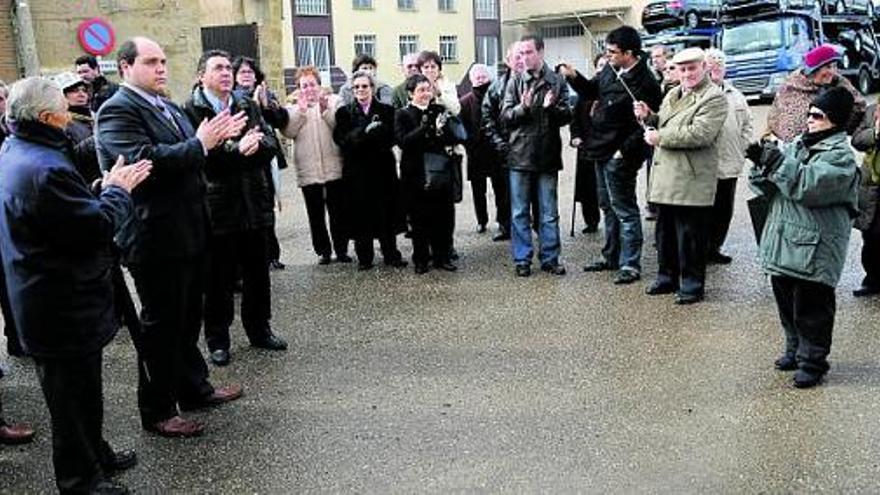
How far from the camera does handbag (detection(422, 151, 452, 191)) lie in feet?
26.2

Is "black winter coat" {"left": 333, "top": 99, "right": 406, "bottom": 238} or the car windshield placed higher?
the car windshield

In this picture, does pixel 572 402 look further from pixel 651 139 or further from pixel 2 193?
pixel 2 193

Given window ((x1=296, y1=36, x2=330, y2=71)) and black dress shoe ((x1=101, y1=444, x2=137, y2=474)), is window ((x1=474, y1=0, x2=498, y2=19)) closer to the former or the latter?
window ((x1=296, y1=36, x2=330, y2=71))

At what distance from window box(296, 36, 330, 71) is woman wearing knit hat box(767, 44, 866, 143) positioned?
31.6 m

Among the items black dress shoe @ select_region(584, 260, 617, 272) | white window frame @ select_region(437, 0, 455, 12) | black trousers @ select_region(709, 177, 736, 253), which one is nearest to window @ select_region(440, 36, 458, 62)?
white window frame @ select_region(437, 0, 455, 12)

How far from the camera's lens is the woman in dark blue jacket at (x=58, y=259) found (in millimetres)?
3678

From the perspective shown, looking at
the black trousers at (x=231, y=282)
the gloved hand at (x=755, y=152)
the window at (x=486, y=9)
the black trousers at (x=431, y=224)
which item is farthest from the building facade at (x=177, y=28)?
the window at (x=486, y=9)

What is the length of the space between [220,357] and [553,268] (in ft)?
10.6

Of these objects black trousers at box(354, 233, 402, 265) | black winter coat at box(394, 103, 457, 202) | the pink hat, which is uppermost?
the pink hat

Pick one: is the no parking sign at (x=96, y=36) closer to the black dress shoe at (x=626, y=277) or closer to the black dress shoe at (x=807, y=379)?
the black dress shoe at (x=626, y=277)

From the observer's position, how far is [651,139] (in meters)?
6.68

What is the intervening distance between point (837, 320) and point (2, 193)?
5.24m

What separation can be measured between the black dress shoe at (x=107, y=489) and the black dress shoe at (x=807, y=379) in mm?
3558

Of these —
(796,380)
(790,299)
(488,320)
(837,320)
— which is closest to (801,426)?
(796,380)
